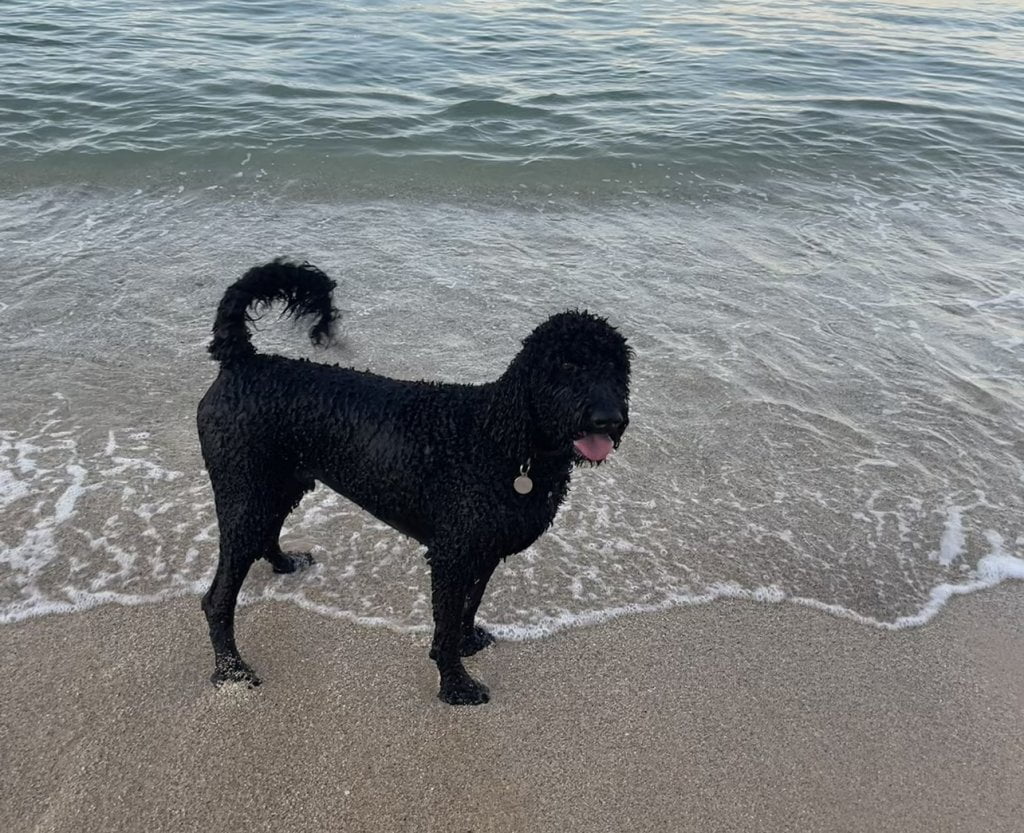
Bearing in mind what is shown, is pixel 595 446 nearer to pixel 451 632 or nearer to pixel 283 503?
pixel 451 632

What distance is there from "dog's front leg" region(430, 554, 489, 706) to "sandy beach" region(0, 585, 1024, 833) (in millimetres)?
77

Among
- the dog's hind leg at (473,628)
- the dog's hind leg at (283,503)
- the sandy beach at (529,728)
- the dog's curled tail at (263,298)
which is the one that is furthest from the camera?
the dog's hind leg at (473,628)

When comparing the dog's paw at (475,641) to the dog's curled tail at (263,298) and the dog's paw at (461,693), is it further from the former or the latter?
the dog's curled tail at (263,298)

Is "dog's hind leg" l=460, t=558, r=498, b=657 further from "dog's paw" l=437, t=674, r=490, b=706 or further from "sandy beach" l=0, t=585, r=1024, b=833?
"dog's paw" l=437, t=674, r=490, b=706

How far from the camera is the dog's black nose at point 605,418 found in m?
2.51

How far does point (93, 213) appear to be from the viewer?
8.73 meters

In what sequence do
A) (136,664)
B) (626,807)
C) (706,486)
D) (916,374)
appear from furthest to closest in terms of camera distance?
(916,374)
(706,486)
(136,664)
(626,807)

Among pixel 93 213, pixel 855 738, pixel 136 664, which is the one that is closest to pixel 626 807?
pixel 855 738

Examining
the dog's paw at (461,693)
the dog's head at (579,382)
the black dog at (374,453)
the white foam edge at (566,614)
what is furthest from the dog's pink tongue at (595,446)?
the white foam edge at (566,614)

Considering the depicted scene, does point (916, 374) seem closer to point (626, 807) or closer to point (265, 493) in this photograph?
point (626, 807)

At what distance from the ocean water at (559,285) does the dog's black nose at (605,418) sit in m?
1.64

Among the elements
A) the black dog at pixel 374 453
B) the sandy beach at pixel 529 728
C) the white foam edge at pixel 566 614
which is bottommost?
the white foam edge at pixel 566 614

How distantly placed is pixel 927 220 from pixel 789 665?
7.97m

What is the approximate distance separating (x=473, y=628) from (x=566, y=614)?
1.64 ft
